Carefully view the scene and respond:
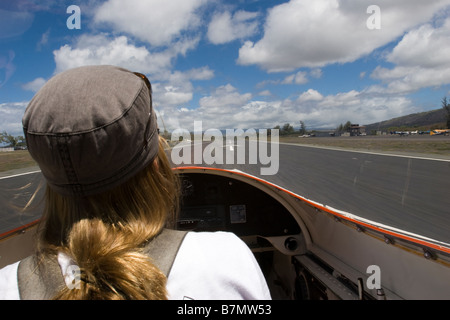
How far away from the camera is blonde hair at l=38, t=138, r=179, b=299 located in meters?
0.74

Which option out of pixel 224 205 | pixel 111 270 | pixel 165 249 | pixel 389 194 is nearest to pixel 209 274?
pixel 165 249

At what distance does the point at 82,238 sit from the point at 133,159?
0.27 metres

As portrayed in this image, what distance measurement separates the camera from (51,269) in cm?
77

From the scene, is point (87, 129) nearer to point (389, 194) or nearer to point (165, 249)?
point (165, 249)

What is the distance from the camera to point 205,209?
3.57m

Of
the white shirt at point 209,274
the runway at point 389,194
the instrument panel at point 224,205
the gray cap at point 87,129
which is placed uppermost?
the gray cap at point 87,129

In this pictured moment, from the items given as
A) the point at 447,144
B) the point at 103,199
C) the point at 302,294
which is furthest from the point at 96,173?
the point at 447,144

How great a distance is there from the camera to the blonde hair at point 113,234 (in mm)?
744

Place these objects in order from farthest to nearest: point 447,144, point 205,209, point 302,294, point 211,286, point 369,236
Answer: point 447,144
point 205,209
point 302,294
point 369,236
point 211,286

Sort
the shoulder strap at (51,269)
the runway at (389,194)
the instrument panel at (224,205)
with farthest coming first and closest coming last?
the runway at (389,194), the instrument panel at (224,205), the shoulder strap at (51,269)

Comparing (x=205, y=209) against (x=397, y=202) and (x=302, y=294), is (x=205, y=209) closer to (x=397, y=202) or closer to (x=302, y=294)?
(x=302, y=294)

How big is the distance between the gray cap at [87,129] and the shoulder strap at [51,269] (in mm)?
212

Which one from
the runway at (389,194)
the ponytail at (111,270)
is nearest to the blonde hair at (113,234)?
the ponytail at (111,270)

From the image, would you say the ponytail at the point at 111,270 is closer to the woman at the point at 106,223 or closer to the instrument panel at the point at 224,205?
the woman at the point at 106,223
